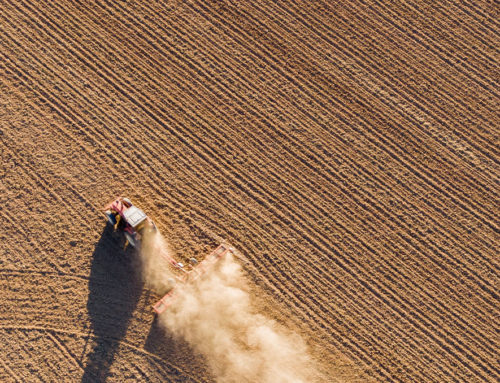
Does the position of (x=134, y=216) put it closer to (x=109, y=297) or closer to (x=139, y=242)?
(x=139, y=242)

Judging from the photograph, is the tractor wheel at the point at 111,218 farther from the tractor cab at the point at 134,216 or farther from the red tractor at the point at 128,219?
the tractor cab at the point at 134,216

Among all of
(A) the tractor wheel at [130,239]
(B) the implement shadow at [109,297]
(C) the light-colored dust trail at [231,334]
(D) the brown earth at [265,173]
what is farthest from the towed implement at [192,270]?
(A) the tractor wheel at [130,239]

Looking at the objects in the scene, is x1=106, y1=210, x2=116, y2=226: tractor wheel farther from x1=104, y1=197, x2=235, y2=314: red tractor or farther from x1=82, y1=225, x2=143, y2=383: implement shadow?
x1=82, y1=225, x2=143, y2=383: implement shadow

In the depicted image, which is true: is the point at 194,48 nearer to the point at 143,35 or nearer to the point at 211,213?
the point at 143,35

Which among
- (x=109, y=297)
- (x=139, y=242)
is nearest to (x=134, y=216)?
(x=139, y=242)

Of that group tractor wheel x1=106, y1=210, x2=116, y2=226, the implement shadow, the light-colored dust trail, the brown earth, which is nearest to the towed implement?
the light-colored dust trail
